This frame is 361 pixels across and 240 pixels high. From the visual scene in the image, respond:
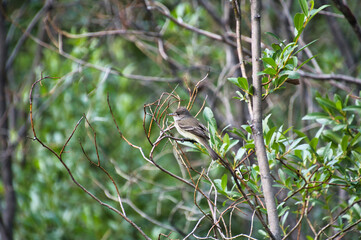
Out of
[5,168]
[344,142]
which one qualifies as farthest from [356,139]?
[5,168]

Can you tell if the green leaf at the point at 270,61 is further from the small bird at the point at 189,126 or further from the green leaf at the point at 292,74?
the small bird at the point at 189,126

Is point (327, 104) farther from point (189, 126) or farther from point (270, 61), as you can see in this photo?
point (189, 126)

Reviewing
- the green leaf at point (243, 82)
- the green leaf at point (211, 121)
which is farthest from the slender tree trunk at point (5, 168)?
the green leaf at point (243, 82)

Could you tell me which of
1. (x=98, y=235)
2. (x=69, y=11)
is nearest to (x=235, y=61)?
(x=98, y=235)

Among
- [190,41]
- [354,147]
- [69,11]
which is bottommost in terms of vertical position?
[354,147]

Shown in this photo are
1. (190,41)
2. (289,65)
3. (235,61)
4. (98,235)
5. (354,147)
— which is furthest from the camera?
(190,41)

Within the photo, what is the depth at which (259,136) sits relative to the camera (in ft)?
6.05

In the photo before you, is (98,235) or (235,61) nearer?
(235,61)

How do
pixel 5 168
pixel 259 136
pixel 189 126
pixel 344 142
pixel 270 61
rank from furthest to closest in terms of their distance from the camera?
pixel 5 168 → pixel 189 126 → pixel 344 142 → pixel 270 61 → pixel 259 136

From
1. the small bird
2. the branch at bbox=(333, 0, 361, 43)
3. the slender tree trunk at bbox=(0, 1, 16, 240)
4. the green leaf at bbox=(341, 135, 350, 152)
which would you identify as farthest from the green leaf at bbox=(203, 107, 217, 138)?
the slender tree trunk at bbox=(0, 1, 16, 240)

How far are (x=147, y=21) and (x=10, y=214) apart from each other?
9.56 feet

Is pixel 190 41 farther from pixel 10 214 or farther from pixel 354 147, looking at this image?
pixel 354 147

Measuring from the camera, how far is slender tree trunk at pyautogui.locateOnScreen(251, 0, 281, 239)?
180cm

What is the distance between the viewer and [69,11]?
7871mm
